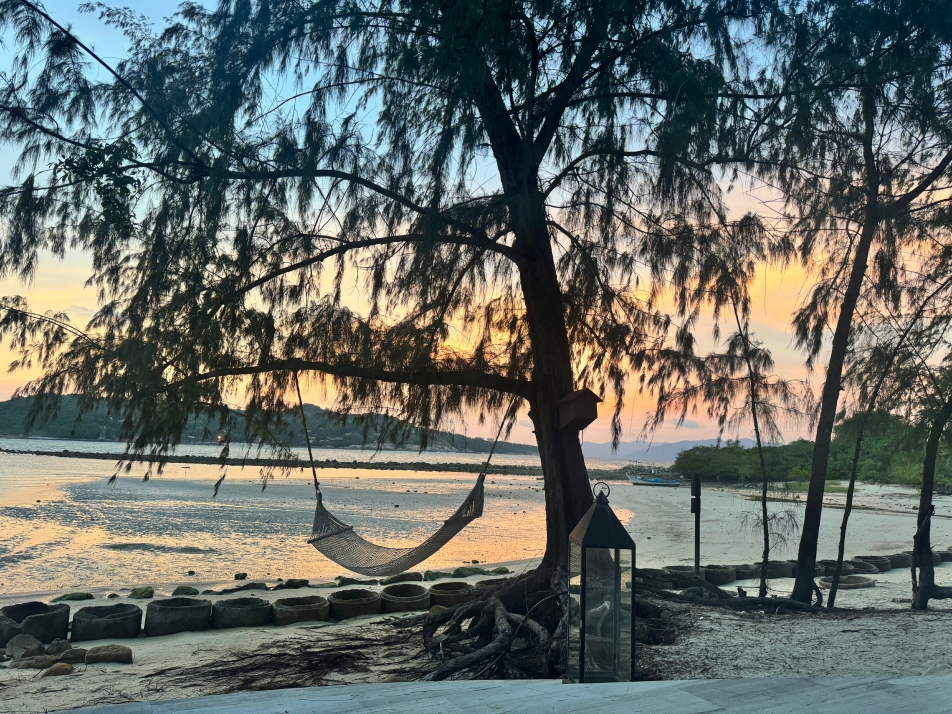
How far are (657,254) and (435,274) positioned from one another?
59.1 inches

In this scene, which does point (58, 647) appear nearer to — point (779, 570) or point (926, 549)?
point (926, 549)

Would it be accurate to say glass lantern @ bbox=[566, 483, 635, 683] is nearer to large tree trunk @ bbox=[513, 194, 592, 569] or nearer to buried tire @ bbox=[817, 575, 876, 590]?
large tree trunk @ bbox=[513, 194, 592, 569]

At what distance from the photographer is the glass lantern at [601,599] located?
251 cm

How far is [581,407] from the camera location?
392 centimetres

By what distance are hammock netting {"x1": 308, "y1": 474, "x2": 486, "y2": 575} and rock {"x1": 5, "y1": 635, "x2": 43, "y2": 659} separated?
1.85m

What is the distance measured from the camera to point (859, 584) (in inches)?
266

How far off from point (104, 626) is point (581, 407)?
369 cm

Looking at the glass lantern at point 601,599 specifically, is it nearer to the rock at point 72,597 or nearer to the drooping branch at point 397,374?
the drooping branch at point 397,374

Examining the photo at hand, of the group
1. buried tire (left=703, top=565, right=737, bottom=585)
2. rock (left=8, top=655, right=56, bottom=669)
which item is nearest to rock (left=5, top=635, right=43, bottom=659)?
rock (left=8, top=655, right=56, bottom=669)

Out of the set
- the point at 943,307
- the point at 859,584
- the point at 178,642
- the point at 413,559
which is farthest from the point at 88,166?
the point at 859,584

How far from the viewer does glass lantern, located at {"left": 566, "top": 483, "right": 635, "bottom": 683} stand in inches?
98.8

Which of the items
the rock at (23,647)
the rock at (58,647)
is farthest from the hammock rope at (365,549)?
the rock at (23,647)

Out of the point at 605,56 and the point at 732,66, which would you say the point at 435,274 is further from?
the point at 732,66

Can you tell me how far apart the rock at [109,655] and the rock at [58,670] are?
20cm
